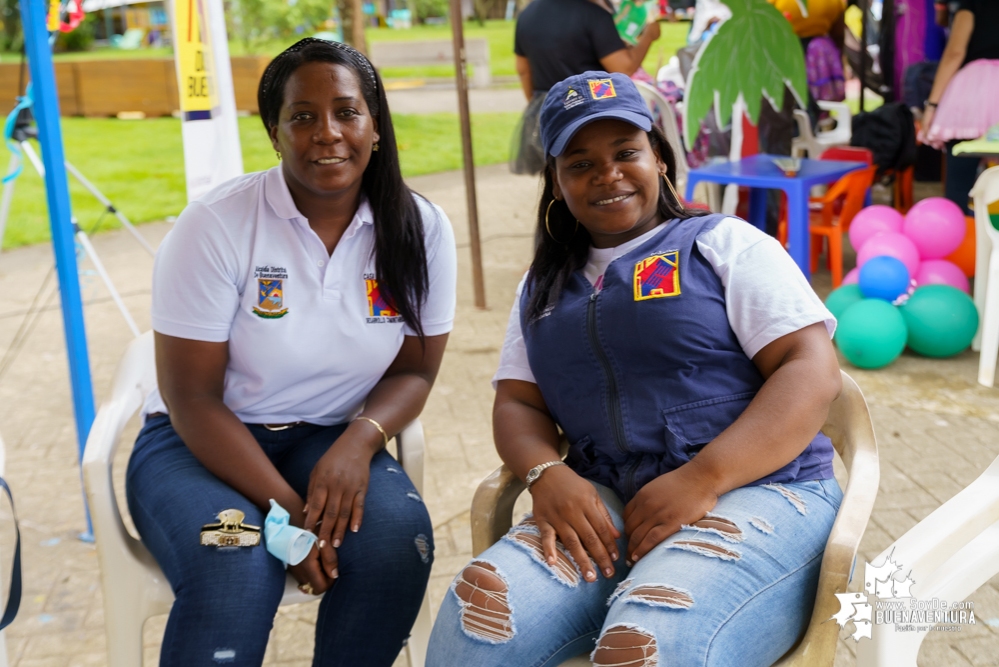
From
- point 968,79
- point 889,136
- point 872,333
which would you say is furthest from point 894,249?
point 889,136

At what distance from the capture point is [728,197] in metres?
5.73

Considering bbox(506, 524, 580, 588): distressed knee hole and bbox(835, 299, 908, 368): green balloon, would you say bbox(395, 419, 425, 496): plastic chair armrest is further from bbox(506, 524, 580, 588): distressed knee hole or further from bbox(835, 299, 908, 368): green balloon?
bbox(835, 299, 908, 368): green balloon

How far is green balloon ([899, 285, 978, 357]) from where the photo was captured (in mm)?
4078

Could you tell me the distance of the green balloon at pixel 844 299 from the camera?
14.0ft

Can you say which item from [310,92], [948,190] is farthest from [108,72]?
[310,92]

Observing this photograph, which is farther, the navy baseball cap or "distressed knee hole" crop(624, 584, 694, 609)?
the navy baseball cap

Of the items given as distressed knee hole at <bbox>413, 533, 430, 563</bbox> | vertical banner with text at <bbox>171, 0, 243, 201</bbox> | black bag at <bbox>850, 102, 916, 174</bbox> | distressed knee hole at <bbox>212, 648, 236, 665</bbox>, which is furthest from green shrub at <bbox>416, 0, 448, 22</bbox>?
distressed knee hole at <bbox>212, 648, 236, 665</bbox>

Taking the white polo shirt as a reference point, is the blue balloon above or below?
below

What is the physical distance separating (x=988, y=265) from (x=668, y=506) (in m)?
3.12

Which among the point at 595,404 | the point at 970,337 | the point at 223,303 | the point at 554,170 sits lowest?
the point at 970,337

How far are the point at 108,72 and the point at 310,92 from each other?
14.1 metres

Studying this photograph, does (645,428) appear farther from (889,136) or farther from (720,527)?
(889,136)

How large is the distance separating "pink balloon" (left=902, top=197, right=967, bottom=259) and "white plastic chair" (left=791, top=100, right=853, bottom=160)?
138 cm

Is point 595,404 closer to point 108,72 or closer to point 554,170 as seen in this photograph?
point 554,170
